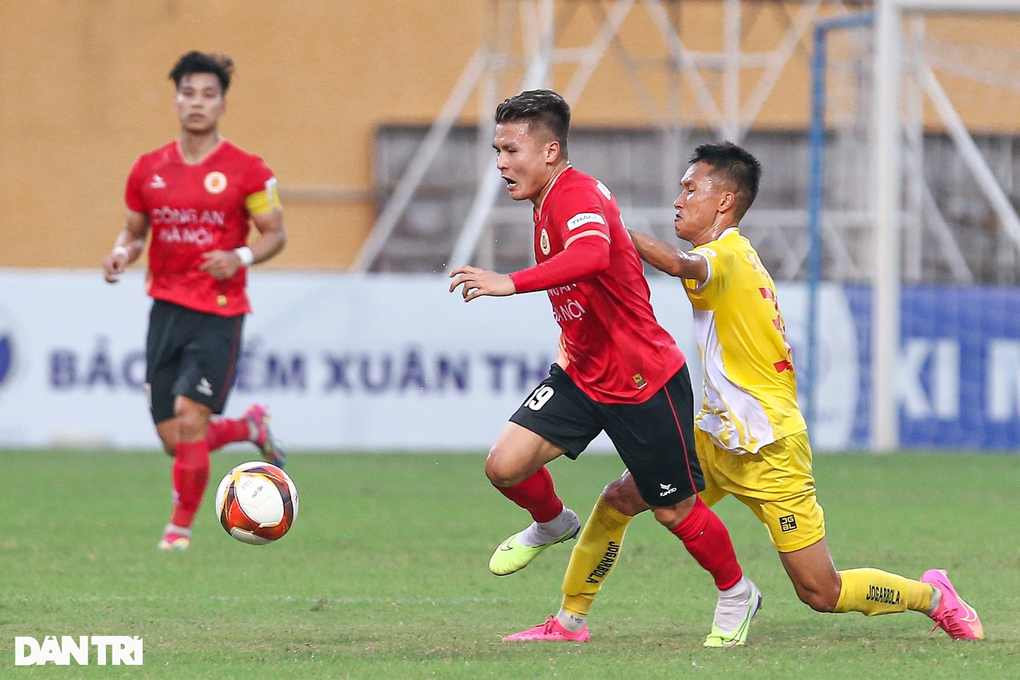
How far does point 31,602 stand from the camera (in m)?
6.01

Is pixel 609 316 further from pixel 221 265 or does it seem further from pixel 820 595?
pixel 221 265

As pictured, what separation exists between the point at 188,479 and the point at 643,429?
126 inches

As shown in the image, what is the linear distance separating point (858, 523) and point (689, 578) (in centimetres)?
231

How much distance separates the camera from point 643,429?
17.1 ft

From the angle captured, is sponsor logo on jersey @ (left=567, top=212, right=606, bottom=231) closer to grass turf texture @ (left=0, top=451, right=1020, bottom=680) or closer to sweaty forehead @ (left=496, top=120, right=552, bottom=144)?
sweaty forehead @ (left=496, top=120, right=552, bottom=144)

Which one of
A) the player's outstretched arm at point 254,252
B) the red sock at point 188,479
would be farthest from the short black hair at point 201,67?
the red sock at point 188,479

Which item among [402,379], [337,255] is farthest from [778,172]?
[402,379]

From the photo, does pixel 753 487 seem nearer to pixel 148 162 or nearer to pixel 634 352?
pixel 634 352

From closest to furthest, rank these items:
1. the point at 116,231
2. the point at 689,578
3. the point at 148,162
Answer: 1. the point at 689,578
2. the point at 148,162
3. the point at 116,231

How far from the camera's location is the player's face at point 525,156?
5207mm

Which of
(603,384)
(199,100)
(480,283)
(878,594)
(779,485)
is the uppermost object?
(199,100)

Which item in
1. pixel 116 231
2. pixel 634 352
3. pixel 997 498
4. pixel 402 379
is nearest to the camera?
pixel 634 352

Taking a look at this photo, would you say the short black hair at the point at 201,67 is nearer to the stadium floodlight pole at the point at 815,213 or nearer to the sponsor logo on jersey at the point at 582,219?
the sponsor logo on jersey at the point at 582,219

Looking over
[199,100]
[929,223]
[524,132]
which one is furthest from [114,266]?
[929,223]
